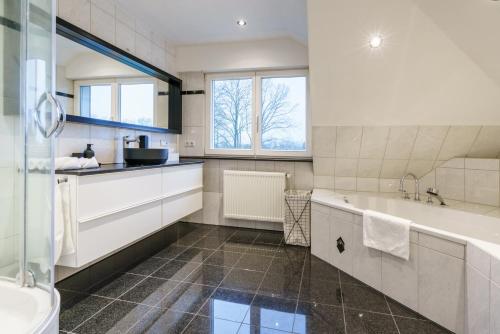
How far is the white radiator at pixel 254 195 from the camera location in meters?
3.32

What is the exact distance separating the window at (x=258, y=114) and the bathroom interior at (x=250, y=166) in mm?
24

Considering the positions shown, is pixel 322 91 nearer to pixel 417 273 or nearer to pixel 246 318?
pixel 417 273

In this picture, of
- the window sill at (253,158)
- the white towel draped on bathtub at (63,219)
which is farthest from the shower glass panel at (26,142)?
the window sill at (253,158)

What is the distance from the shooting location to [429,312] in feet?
5.72

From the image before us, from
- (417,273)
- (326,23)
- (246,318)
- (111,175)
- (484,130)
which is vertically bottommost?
(246,318)

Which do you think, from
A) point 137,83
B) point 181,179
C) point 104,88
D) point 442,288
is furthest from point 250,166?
point 442,288

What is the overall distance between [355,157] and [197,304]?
84.5 inches


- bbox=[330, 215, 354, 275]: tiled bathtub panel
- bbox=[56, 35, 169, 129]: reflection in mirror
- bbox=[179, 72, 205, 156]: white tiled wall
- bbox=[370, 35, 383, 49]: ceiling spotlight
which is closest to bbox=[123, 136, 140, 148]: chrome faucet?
bbox=[56, 35, 169, 129]: reflection in mirror

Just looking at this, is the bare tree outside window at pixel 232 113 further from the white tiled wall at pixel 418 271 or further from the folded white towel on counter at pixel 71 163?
the folded white towel on counter at pixel 71 163

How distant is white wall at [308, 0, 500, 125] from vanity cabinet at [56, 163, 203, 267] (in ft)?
5.37

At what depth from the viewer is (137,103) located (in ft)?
9.59

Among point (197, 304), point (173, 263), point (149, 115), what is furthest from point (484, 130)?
point (149, 115)

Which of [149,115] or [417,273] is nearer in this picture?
[417,273]

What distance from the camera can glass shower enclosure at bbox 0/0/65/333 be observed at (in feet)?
3.78
